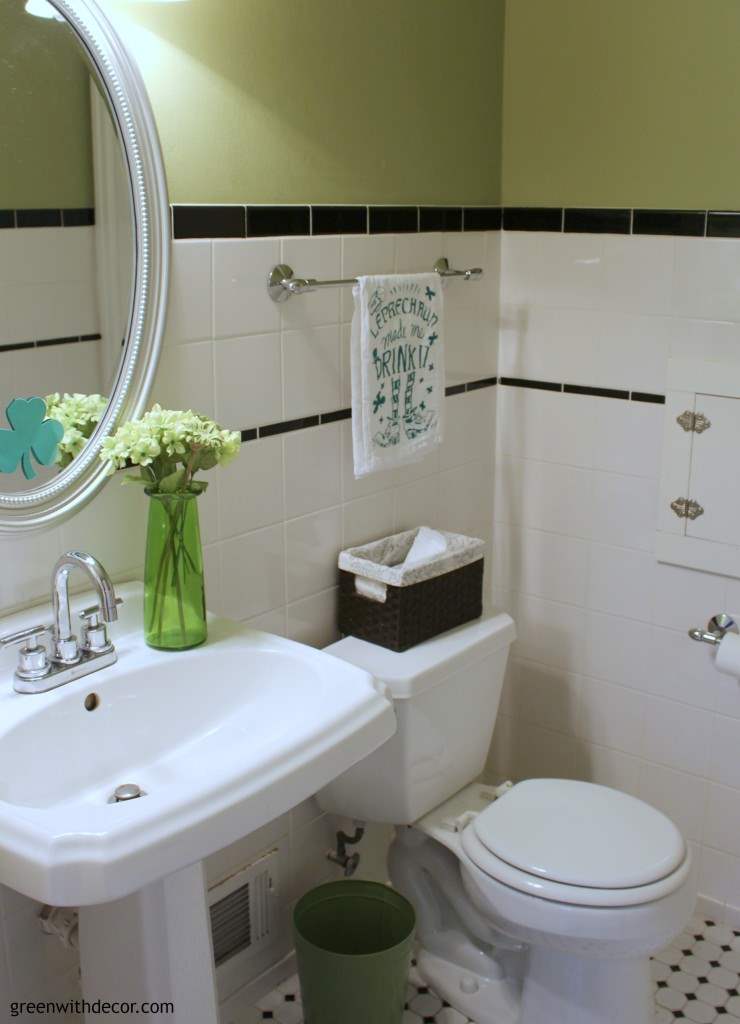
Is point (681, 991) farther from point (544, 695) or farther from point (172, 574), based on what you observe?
point (172, 574)

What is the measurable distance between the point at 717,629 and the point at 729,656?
86mm

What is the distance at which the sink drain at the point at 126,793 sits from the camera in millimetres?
1461

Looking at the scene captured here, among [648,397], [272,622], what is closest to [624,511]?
[648,397]

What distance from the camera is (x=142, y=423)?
1.56 metres

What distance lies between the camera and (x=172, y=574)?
5.30ft

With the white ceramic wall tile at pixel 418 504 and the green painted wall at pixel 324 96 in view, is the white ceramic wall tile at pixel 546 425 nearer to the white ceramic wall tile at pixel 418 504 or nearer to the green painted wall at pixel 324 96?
the white ceramic wall tile at pixel 418 504

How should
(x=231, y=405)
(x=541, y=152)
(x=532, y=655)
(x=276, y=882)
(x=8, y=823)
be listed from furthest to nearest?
(x=532, y=655), (x=541, y=152), (x=276, y=882), (x=231, y=405), (x=8, y=823)

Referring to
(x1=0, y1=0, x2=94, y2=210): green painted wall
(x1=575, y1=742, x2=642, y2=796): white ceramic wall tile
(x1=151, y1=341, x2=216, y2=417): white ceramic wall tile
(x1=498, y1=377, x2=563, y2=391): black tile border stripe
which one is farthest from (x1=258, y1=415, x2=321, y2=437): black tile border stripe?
(x1=575, y1=742, x2=642, y2=796): white ceramic wall tile

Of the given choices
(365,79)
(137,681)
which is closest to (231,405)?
(137,681)

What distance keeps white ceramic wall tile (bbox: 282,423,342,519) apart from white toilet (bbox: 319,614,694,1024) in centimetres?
27

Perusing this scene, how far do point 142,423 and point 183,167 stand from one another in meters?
0.42

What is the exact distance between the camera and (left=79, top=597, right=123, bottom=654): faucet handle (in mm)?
1553

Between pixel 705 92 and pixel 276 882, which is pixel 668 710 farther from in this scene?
pixel 705 92

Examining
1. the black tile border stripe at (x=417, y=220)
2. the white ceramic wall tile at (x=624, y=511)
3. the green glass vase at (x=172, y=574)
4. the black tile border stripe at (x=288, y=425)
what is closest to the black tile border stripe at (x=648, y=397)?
the white ceramic wall tile at (x=624, y=511)
